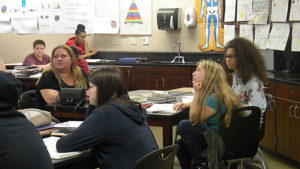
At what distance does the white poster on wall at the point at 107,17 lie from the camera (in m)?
7.42

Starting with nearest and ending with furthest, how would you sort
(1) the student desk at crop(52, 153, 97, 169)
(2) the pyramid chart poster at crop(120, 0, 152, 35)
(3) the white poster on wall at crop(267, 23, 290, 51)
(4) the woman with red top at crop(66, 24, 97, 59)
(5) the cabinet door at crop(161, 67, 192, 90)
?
(1) the student desk at crop(52, 153, 97, 169), (3) the white poster on wall at crop(267, 23, 290, 51), (5) the cabinet door at crop(161, 67, 192, 90), (4) the woman with red top at crop(66, 24, 97, 59), (2) the pyramid chart poster at crop(120, 0, 152, 35)

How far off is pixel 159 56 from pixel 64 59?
3334 millimetres

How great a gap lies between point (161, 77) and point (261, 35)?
6.27 ft

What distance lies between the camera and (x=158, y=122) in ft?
10.4

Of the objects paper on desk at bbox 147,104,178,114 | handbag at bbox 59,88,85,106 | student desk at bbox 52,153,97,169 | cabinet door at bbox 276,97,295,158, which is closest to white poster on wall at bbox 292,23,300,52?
cabinet door at bbox 276,97,295,158

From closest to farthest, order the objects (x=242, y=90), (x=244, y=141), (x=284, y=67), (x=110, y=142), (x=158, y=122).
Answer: (x=110, y=142) → (x=244, y=141) → (x=158, y=122) → (x=242, y=90) → (x=284, y=67)

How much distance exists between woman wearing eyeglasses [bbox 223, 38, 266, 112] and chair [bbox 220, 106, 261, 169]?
0.41 m

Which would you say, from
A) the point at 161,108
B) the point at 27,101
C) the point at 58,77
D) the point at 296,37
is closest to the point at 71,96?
the point at 58,77

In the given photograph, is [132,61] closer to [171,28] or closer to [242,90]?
[171,28]

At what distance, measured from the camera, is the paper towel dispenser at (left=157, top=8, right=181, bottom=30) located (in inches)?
260

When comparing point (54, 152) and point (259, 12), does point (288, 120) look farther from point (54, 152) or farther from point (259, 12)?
point (54, 152)

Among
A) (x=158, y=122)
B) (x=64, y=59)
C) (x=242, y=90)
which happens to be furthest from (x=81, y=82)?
(x=242, y=90)

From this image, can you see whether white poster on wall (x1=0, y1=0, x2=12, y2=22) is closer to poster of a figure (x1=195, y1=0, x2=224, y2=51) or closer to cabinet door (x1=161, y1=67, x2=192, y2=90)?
cabinet door (x1=161, y1=67, x2=192, y2=90)

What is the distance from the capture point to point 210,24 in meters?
6.46
